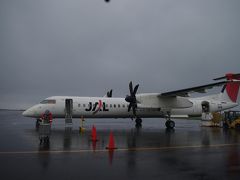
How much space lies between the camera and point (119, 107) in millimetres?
25609

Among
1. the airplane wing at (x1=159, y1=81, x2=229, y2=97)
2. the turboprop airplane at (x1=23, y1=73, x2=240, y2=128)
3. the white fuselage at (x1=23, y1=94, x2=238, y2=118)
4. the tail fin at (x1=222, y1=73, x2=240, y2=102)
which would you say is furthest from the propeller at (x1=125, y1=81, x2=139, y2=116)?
the tail fin at (x1=222, y1=73, x2=240, y2=102)

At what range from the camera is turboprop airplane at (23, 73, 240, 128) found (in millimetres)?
23094

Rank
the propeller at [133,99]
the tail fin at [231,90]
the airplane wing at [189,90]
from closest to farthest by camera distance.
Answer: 1. the airplane wing at [189,90]
2. the propeller at [133,99]
3. the tail fin at [231,90]

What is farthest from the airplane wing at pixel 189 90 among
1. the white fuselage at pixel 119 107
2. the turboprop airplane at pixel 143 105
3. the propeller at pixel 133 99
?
the propeller at pixel 133 99

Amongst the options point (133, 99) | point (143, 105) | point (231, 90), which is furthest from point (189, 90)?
point (231, 90)

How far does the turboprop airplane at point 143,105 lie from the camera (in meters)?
23.1

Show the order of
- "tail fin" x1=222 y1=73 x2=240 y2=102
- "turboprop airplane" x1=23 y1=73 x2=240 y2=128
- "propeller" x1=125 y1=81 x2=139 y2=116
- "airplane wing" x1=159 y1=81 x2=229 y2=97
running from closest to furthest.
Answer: "airplane wing" x1=159 y1=81 x2=229 y2=97 < "turboprop airplane" x1=23 y1=73 x2=240 y2=128 < "propeller" x1=125 y1=81 x2=139 y2=116 < "tail fin" x1=222 y1=73 x2=240 y2=102

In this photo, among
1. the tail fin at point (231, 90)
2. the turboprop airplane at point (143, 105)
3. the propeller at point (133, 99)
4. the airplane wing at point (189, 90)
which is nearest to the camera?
the airplane wing at point (189, 90)

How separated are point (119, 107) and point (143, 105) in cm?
247

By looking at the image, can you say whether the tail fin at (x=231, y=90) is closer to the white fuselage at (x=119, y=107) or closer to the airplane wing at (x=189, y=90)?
the white fuselage at (x=119, y=107)

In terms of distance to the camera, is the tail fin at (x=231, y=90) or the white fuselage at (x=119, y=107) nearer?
the white fuselage at (x=119, y=107)

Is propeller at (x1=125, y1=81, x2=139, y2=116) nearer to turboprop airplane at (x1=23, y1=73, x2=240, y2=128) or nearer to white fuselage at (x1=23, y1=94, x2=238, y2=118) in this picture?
turboprop airplane at (x1=23, y1=73, x2=240, y2=128)

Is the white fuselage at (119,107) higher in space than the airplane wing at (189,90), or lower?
lower

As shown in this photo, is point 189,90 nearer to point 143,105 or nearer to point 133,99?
point 143,105
